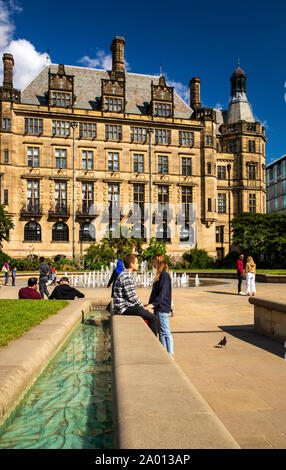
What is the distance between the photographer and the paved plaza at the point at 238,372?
3678mm

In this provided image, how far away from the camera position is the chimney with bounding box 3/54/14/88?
41294 mm

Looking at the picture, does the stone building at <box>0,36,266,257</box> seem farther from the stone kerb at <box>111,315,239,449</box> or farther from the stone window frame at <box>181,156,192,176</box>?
the stone kerb at <box>111,315,239,449</box>

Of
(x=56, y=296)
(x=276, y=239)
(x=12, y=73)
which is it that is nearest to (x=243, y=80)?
(x=276, y=239)

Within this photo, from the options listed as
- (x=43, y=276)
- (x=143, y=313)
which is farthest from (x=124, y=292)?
(x=43, y=276)

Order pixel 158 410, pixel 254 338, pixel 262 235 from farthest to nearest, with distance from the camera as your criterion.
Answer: pixel 262 235
pixel 254 338
pixel 158 410

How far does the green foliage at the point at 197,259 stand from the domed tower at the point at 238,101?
70.2ft

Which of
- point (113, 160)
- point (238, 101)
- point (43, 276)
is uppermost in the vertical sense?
point (238, 101)

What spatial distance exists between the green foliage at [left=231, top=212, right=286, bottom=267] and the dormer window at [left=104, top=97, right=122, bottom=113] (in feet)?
65.5

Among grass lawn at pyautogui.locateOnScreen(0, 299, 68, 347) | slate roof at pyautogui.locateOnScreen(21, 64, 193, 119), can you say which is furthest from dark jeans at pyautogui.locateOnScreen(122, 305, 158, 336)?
slate roof at pyautogui.locateOnScreen(21, 64, 193, 119)

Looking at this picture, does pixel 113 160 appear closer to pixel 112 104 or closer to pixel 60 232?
pixel 112 104

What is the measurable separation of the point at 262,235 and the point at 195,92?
23221 mm

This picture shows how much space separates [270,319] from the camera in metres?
8.02

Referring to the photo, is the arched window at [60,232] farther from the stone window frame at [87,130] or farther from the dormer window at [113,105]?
the dormer window at [113,105]
